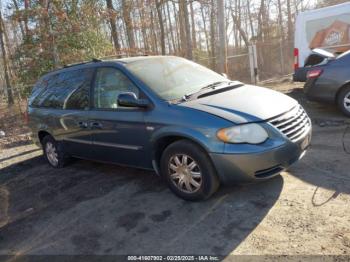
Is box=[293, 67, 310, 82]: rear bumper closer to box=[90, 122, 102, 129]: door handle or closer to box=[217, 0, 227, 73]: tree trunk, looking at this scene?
box=[217, 0, 227, 73]: tree trunk

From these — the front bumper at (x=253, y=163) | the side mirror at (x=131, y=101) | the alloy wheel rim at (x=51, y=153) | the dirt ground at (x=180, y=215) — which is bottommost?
the dirt ground at (x=180, y=215)

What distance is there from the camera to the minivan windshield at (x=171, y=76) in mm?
4316

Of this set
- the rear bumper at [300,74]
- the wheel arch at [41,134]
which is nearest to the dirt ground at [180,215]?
Result: the wheel arch at [41,134]

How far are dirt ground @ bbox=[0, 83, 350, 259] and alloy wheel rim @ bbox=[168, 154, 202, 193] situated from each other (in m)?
0.21

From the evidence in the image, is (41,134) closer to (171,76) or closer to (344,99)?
(171,76)

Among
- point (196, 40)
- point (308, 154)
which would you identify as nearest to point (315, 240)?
point (308, 154)

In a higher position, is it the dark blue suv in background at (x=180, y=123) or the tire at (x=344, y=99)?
the dark blue suv in background at (x=180, y=123)

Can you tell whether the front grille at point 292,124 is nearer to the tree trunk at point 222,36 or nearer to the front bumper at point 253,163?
the front bumper at point 253,163

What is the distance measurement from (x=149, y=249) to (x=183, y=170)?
3.25 feet

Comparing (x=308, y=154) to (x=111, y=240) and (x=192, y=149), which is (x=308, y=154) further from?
(x=111, y=240)

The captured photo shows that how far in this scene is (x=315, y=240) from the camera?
3070 mm

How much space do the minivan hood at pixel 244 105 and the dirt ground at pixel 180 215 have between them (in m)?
0.94

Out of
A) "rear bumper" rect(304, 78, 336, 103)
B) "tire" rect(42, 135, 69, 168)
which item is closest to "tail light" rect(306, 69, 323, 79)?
"rear bumper" rect(304, 78, 336, 103)

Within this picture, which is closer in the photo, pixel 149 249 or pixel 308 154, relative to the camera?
pixel 149 249
